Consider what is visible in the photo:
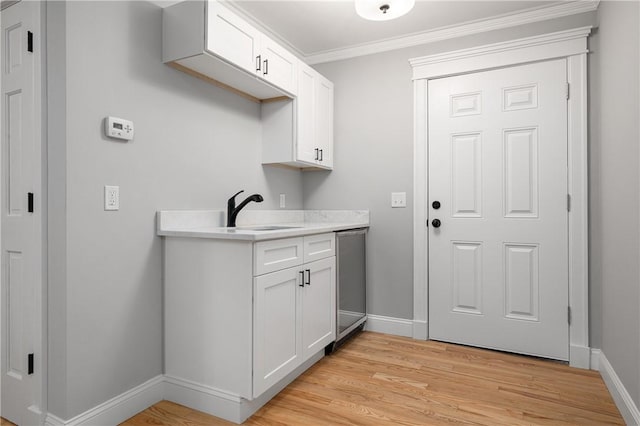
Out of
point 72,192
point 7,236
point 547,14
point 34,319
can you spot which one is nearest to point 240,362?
point 34,319

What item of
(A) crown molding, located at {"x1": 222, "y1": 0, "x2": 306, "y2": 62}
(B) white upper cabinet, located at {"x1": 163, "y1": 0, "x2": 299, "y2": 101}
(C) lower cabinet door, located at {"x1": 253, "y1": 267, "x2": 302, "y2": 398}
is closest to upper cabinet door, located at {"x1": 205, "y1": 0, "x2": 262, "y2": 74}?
(B) white upper cabinet, located at {"x1": 163, "y1": 0, "x2": 299, "y2": 101}

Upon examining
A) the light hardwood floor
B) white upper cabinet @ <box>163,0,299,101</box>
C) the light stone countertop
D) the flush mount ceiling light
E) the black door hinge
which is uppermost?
the flush mount ceiling light

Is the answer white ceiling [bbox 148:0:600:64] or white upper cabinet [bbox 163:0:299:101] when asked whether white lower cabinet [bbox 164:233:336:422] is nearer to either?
white upper cabinet [bbox 163:0:299:101]

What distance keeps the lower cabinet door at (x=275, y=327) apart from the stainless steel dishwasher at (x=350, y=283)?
559 mm

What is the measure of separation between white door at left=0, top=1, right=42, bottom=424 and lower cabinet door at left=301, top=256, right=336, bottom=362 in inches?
51.2

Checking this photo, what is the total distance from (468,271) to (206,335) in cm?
196

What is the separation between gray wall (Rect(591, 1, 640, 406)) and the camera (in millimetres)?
1659

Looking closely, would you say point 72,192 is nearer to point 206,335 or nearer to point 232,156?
point 206,335

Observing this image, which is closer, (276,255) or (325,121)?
(276,255)

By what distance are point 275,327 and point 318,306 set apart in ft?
1.58

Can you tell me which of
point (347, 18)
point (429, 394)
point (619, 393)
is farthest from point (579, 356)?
point (347, 18)

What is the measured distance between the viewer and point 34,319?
1616 millimetres

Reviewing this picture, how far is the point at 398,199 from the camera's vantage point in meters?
2.97

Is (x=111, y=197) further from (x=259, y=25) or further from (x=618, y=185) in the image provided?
(x=618, y=185)
